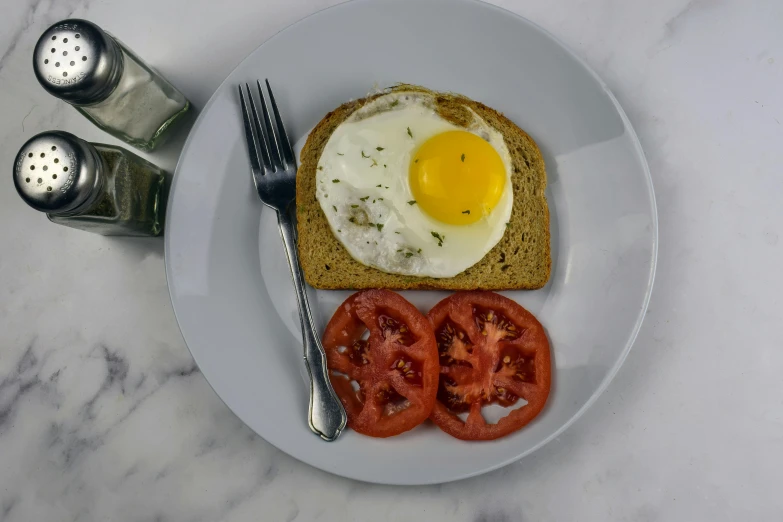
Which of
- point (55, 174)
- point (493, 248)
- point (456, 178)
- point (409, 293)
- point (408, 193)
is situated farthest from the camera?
point (409, 293)

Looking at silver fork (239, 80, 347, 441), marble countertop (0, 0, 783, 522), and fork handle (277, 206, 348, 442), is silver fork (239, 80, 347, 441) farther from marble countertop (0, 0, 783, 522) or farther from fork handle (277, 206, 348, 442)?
marble countertop (0, 0, 783, 522)

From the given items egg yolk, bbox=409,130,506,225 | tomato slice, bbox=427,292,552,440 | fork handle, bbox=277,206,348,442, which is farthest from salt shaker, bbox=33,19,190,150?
tomato slice, bbox=427,292,552,440

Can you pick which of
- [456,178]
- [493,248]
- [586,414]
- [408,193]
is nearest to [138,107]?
[408,193]

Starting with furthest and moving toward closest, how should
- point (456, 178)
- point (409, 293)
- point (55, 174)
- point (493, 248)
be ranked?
1. point (409, 293)
2. point (493, 248)
3. point (456, 178)
4. point (55, 174)

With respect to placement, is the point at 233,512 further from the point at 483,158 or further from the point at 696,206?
the point at 696,206

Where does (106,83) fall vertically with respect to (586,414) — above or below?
above

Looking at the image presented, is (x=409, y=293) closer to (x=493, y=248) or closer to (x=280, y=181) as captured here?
(x=493, y=248)
